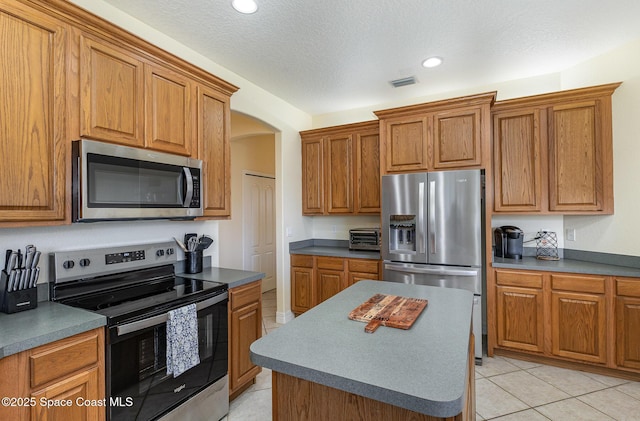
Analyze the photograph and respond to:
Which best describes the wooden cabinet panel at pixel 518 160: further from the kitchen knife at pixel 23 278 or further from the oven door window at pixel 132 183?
the kitchen knife at pixel 23 278

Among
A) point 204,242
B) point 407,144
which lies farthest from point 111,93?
point 407,144

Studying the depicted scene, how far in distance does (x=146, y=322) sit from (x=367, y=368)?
4.05ft

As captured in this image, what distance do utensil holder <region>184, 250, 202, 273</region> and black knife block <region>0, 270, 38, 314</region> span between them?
1.00 meters

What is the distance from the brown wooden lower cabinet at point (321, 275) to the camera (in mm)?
3564

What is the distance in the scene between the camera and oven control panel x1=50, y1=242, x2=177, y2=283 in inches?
69.3

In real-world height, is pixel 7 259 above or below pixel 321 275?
above

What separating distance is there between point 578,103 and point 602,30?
1.99ft

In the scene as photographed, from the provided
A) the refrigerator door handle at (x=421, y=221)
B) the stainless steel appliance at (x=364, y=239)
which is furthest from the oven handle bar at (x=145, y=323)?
the stainless steel appliance at (x=364, y=239)

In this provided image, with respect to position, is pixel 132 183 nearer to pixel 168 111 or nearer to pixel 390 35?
pixel 168 111

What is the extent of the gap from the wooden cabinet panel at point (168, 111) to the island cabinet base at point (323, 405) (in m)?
1.71

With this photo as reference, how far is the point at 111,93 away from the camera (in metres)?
1.80

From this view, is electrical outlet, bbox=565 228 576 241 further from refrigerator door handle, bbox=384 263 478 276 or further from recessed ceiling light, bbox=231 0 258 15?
recessed ceiling light, bbox=231 0 258 15

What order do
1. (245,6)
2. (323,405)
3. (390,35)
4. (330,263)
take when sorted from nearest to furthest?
1. (323,405)
2. (245,6)
3. (390,35)
4. (330,263)

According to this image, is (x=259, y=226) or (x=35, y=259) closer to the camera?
(x=35, y=259)
